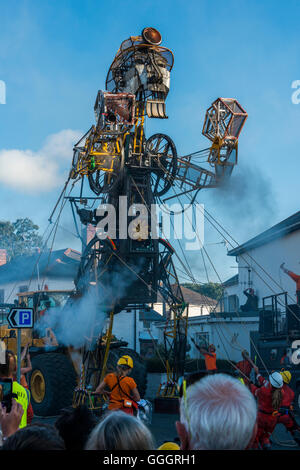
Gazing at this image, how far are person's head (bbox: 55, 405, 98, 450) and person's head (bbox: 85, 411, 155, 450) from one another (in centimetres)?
138

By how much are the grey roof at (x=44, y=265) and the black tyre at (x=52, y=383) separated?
24491 mm

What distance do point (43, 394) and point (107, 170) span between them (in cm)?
581

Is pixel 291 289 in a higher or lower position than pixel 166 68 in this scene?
lower

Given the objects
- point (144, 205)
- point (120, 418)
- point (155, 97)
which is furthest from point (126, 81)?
point (120, 418)

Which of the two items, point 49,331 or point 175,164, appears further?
point 49,331

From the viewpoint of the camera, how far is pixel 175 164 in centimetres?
1280

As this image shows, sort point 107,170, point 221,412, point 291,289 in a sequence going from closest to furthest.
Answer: point 221,412 → point 107,170 → point 291,289

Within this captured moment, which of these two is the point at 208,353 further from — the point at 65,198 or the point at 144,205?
the point at 65,198

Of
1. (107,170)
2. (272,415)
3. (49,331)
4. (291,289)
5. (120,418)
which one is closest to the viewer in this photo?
(120,418)

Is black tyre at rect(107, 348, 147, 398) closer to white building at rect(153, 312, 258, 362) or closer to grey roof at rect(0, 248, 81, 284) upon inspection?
white building at rect(153, 312, 258, 362)

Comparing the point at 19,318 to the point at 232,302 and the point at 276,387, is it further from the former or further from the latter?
the point at 232,302

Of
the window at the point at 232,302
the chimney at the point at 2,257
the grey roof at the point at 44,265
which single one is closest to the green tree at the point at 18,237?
the chimney at the point at 2,257

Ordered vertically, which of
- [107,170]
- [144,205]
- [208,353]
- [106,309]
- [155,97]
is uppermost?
[155,97]

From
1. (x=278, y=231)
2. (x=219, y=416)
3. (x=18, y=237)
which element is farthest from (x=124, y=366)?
(x=18, y=237)
